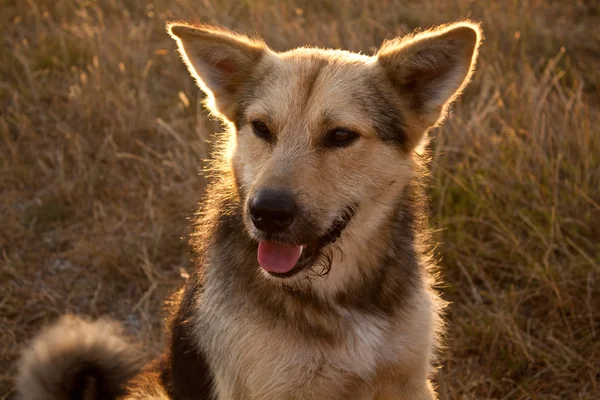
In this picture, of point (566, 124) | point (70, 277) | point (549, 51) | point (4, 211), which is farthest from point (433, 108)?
point (549, 51)

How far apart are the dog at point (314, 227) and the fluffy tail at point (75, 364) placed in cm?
29

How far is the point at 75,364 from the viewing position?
3.80m

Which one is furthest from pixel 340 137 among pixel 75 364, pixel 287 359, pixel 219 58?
pixel 75 364

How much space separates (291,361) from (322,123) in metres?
1.06

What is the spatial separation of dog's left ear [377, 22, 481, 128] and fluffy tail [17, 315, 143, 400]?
6.83 feet

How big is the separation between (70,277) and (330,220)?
9.27 feet

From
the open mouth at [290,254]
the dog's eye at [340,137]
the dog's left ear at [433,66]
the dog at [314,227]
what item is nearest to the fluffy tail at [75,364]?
the dog at [314,227]

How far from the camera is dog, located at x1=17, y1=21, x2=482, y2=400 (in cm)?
311

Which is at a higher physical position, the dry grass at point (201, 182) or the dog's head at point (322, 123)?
the dog's head at point (322, 123)

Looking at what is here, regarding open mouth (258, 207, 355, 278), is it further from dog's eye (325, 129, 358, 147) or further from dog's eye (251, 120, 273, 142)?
dog's eye (251, 120, 273, 142)

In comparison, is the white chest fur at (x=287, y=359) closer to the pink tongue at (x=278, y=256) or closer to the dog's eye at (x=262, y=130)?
the pink tongue at (x=278, y=256)

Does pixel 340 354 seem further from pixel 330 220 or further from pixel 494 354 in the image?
pixel 494 354

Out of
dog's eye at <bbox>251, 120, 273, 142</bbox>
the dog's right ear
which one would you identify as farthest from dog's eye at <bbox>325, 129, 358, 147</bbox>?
the dog's right ear

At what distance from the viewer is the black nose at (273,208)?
9.61 ft
